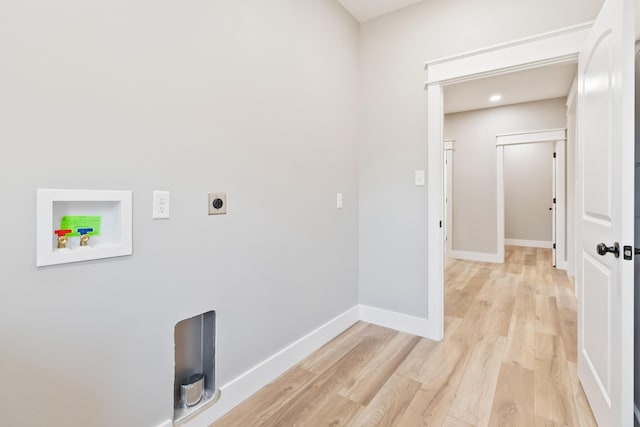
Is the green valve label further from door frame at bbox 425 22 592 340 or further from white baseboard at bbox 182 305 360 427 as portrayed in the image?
door frame at bbox 425 22 592 340

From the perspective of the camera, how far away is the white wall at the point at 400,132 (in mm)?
2324

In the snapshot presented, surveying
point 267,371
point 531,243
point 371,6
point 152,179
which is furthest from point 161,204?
point 531,243

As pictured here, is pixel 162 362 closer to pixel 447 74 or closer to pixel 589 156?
pixel 589 156

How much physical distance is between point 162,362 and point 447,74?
2.51 metres

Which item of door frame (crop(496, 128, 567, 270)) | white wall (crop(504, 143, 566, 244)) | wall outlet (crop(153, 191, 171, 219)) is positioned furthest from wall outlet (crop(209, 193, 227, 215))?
white wall (crop(504, 143, 566, 244))

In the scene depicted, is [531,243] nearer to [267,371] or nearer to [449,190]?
[449,190]

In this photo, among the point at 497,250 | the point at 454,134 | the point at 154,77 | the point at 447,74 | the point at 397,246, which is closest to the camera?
the point at 154,77

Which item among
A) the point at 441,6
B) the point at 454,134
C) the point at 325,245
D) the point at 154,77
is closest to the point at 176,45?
the point at 154,77

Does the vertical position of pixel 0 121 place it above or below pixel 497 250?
above

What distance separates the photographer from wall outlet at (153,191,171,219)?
1.33 meters

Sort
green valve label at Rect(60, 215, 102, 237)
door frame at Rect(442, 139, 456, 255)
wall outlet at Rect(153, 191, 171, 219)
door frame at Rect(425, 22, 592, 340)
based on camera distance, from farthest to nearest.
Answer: door frame at Rect(442, 139, 456, 255) < door frame at Rect(425, 22, 592, 340) < wall outlet at Rect(153, 191, 171, 219) < green valve label at Rect(60, 215, 102, 237)

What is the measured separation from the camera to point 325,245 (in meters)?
2.41

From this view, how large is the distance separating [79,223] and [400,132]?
221 centimetres

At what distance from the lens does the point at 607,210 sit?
1394mm
